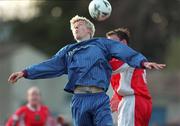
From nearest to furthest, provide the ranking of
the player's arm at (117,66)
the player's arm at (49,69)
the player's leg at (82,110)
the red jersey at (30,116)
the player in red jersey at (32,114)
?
the player's leg at (82,110), the player's arm at (49,69), the player's arm at (117,66), the player in red jersey at (32,114), the red jersey at (30,116)

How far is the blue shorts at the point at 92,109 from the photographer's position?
12.7 m

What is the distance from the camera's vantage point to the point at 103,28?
4912 cm

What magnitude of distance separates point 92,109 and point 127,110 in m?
1.52

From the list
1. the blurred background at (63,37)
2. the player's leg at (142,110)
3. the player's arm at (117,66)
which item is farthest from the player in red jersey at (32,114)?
the blurred background at (63,37)

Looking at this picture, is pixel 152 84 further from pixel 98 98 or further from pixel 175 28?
pixel 98 98

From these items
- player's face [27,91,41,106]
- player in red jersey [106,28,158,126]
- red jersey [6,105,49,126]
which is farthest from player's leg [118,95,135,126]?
red jersey [6,105,49,126]

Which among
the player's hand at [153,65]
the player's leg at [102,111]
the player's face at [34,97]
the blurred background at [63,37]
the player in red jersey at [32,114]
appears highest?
the blurred background at [63,37]

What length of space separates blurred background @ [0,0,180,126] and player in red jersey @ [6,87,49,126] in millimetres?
21637

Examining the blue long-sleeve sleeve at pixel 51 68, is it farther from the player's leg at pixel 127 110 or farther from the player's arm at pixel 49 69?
the player's leg at pixel 127 110

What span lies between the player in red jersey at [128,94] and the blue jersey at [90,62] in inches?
45.8

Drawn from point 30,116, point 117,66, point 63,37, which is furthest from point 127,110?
point 63,37

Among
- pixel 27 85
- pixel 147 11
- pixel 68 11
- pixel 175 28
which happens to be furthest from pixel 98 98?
pixel 27 85

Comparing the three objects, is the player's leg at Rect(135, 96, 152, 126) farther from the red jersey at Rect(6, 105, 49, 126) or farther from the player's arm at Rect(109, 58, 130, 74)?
A: the red jersey at Rect(6, 105, 49, 126)

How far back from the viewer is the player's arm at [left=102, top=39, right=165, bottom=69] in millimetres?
12352
